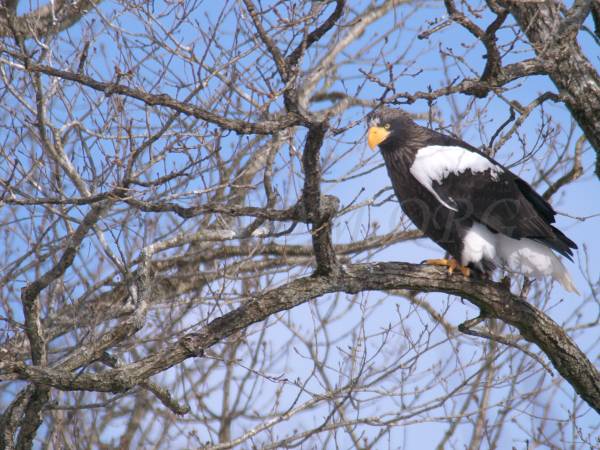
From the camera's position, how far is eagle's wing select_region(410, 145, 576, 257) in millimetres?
4996

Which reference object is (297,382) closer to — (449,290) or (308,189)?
(449,290)

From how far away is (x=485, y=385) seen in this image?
673 cm

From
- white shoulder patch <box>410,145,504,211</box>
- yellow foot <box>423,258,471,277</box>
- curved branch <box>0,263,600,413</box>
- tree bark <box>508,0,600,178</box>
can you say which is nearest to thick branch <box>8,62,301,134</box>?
curved branch <box>0,263,600,413</box>

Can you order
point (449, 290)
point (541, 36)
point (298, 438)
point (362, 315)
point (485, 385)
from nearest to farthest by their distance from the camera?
point (449, 290) → point (541, 36) → point (298, 438) → point (362, 315) → point (485, 385)

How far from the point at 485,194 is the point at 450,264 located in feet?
1.82

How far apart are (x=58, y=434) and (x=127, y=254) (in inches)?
62.1

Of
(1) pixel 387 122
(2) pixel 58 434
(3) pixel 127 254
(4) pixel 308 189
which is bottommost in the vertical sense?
(4) pixel 308 189

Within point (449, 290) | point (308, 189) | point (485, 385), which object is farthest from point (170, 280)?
point (308, 189)

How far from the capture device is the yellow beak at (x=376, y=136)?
5246 mm

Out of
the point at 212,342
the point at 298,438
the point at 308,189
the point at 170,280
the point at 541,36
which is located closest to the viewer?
the point at 308,189

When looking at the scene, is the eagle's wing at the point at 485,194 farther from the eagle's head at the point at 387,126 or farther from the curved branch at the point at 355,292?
the curved branch at the point at 355,292

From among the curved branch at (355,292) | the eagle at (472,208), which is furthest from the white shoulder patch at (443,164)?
the curved branch at (355,292)

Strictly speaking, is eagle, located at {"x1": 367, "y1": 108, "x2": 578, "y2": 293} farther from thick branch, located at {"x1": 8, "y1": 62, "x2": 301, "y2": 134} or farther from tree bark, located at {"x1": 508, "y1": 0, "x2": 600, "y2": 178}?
thick branch, located at {"x1": 8, "y1": 62, "x2": 301, "y2": 134}

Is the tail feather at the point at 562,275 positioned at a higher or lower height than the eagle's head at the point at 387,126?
lower
